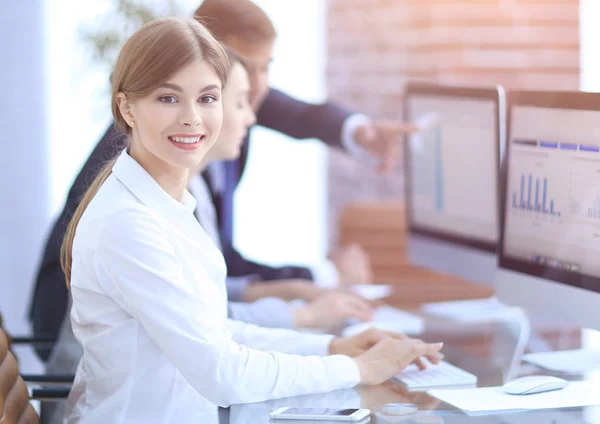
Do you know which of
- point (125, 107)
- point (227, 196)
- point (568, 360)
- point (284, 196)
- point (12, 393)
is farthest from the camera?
point (284, 196)

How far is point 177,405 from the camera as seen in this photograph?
1.60m

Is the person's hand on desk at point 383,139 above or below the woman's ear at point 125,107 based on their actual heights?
below

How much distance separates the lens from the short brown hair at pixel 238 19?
212cm

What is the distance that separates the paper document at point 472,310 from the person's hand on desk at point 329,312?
31cm

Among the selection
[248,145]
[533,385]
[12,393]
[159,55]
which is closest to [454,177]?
[248,145]

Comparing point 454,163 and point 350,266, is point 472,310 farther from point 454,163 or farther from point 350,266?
point 350,266

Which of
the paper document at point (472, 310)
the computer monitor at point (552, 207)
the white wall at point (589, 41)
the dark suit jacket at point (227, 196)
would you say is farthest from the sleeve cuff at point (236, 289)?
the white wall at point (589, 41)

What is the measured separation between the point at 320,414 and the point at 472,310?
46.5 inches

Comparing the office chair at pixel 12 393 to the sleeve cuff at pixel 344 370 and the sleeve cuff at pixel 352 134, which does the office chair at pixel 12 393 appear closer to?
the sleeve cuff at pixel 344 370

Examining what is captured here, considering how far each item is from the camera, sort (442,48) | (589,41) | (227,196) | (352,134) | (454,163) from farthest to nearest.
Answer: (442,48) → (589,41) → (352,134) → (227,196) → (454,163)

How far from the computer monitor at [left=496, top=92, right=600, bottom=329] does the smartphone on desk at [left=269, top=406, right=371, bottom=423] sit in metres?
0.64

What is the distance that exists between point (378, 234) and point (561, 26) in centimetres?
120

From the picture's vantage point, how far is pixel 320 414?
60.7 inches

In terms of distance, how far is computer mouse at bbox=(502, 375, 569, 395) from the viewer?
1672 mm
